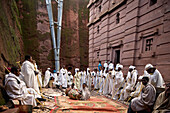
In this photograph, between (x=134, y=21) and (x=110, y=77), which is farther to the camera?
(x=134, y=21)

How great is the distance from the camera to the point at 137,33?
9.26m

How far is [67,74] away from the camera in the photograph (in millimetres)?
11523

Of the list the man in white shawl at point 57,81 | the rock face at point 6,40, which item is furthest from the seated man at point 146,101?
the man in white shawl at point 57,81

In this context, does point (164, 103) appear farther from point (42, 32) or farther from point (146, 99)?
point (42, 32)

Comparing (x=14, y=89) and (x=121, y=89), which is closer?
(x=14, y=89)

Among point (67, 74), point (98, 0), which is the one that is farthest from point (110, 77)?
point (98, 0)

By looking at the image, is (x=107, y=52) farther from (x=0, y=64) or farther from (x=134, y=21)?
(x=0, y=64)

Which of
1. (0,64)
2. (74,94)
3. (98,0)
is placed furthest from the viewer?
(98,0)

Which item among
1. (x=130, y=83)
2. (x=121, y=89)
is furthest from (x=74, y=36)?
(x=130, y=83)

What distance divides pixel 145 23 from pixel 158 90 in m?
6.57

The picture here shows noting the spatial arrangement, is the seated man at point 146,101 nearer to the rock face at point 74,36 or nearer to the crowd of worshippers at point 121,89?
the crowd of worshippers at point 121,89

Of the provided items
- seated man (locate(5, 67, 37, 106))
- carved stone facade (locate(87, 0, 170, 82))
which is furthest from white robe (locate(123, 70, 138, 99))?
seated man (locate(5, 67, 37, 106))

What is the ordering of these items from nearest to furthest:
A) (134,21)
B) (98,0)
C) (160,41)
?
(160,41), (134,21), (98,0)

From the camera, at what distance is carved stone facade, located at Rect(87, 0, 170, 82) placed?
23.0ft
